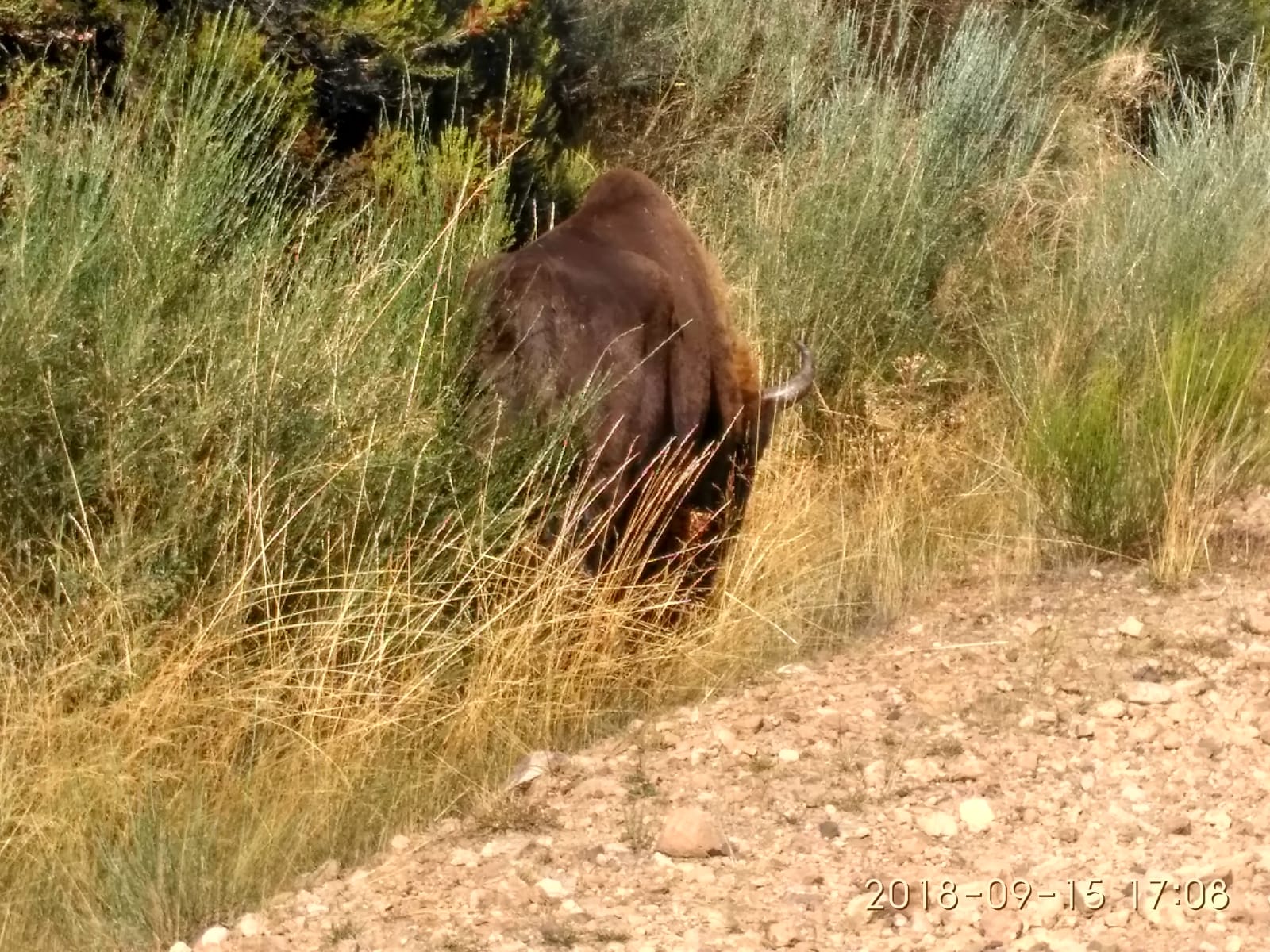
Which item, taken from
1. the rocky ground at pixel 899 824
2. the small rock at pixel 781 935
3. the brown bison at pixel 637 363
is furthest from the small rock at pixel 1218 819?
the brown bison at pixel 637 363

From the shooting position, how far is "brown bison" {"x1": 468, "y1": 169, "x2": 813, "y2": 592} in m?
5.89

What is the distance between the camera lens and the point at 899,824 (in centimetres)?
463

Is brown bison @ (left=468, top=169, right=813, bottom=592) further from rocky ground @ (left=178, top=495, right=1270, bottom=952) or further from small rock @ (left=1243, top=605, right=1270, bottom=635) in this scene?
small rock @ (left=1243, top=605, right=1270, bottom=635)

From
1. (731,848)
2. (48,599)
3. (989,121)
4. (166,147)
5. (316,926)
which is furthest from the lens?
(989,121)

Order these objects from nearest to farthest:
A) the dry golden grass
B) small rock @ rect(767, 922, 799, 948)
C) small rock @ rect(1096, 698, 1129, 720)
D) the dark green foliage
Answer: small rock @ rect(767, 922, 799, 948) < the dry golden grass < small rock @ rect(1096, 698, 1129, 720) < the dark green foliage

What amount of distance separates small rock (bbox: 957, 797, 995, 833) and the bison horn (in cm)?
254

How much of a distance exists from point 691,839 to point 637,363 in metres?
2.01

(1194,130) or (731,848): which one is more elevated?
(1194,130)

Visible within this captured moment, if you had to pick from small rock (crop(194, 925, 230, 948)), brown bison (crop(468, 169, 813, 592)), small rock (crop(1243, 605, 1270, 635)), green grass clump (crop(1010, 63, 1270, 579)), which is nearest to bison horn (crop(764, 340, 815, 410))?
brown bison (crop(468, 169, 813, 592))

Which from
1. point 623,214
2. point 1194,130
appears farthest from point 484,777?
point 1194,130

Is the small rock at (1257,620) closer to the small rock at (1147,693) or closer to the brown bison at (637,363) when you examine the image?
the small rock at (1147,693)

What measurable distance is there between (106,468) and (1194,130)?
665 cm

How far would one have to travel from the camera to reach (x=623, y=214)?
6.66 m

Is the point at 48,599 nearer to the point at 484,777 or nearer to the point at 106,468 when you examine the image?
the point at 106,468
